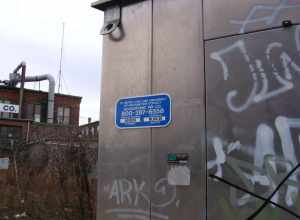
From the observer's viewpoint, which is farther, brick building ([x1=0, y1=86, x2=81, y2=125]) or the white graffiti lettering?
brick building ([x1=0, y1=86, x2=81, y2=125])

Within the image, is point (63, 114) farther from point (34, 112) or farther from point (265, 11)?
point (265, 11)

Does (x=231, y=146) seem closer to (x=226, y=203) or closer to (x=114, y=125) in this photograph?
(x=226, y=203)

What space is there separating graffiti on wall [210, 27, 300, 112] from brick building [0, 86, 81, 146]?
28292 mm

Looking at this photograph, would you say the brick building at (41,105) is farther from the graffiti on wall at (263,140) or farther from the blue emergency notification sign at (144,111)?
the graffiti on wall at (263,140)

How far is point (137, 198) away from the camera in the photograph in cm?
259

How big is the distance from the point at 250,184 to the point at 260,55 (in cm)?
77

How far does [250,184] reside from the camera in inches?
84.5

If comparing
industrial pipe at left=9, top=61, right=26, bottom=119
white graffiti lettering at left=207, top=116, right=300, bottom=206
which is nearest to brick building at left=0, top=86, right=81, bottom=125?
industrial pipe at left=9, top=61, right=26, bottom=119

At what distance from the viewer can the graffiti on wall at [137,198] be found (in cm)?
246

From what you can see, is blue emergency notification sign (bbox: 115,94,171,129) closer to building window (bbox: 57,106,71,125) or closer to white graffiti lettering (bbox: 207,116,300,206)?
white graffiti lettering (bbox: 207,116,300,206)

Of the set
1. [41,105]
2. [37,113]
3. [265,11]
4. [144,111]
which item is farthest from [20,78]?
[265,11]

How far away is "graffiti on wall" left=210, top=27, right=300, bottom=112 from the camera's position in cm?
214

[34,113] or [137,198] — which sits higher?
[34,113]

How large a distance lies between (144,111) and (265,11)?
1.05 m
